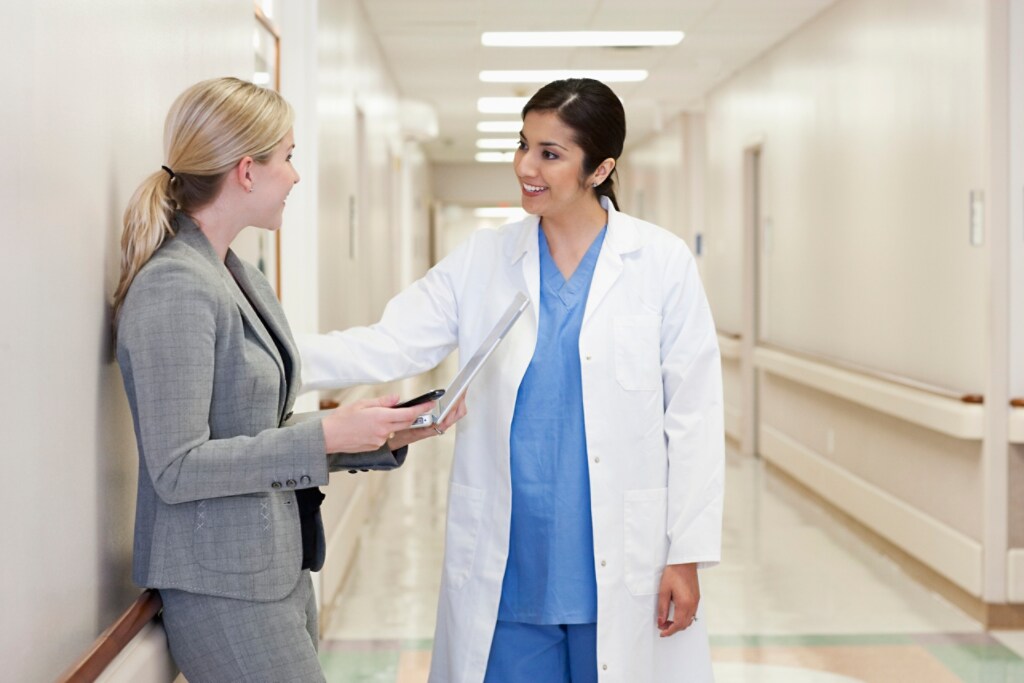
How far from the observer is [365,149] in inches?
293

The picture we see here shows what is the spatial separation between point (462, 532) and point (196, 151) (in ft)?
3.13

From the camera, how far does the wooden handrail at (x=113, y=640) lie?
5.08ft

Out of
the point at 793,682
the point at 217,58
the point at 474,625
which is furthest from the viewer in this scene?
the point at 793,682

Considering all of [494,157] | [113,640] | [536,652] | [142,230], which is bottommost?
[536,652]

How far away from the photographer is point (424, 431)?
1943mm

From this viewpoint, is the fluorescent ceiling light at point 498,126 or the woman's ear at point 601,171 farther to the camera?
the fluorescent ceiling light at point 498,126

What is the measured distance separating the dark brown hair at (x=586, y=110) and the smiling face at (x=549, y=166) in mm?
14

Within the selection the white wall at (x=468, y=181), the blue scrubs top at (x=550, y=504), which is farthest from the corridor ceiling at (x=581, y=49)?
the white wall at (x=468, y=181)

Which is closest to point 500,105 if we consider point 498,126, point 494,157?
point 498,126

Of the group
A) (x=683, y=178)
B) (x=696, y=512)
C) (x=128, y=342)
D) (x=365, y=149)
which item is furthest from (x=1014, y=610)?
(x=683, y=178)

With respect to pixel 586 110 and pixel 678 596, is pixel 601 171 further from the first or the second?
pixel 678 596

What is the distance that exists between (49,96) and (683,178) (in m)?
11.4

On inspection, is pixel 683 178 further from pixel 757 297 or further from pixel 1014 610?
pixel 1014 610

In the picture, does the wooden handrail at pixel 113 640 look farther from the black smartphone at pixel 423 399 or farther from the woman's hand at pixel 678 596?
the woman's hand at pixel 678 596
